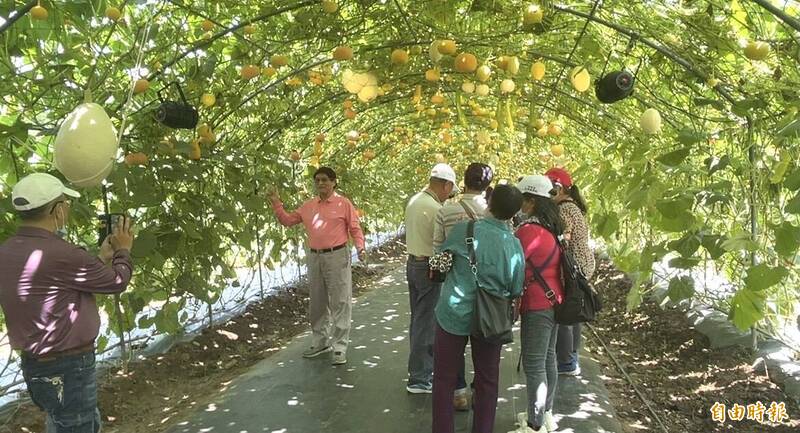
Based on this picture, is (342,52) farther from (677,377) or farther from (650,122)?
(677,377)

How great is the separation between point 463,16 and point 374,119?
4618 millimetres

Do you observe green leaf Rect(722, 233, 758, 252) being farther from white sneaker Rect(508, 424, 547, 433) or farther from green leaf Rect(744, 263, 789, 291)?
white sneaker Rect(508, 424, 547, 433)

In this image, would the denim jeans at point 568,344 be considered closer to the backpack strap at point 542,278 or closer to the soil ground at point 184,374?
the backpack strap at point 542,278

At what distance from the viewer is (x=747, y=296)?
257 cm

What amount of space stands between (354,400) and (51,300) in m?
1.96

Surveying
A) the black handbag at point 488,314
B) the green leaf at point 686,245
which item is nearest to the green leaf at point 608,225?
the green leaf at point 686,245

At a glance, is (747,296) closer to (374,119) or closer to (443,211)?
(443,211)

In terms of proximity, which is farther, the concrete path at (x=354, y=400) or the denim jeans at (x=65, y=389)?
the concrete path at (x=354, y=400)

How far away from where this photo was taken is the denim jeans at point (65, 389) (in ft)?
6.55

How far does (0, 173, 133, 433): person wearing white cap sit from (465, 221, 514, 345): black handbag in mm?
1409

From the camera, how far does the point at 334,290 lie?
4258mm

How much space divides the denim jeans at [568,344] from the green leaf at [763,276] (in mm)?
1433

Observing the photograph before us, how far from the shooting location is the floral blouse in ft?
10.7

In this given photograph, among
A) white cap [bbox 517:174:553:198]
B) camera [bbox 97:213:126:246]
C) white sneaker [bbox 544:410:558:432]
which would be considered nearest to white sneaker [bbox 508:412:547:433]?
white sneaker [bbox 544:410:558:432]
